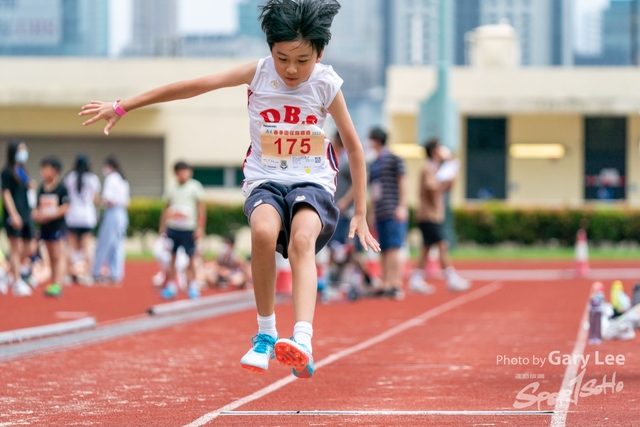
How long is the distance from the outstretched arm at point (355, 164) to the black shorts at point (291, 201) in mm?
134

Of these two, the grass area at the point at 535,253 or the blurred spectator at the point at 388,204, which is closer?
the blurred spectator at the point at 388,204

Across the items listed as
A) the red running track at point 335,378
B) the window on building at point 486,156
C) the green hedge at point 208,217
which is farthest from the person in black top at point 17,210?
the window on building at point 486,156

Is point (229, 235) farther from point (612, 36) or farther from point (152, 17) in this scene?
point (152, 17)

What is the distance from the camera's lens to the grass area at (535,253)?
91.4 feet

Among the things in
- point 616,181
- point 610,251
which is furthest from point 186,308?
point 616,181

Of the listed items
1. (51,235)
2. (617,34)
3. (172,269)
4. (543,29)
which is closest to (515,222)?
(172,269)

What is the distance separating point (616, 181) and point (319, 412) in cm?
3134

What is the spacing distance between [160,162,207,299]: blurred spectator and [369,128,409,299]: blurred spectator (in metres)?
2.38

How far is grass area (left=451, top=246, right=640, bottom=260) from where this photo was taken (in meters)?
27.8

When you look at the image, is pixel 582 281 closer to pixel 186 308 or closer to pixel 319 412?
pixel 186 308

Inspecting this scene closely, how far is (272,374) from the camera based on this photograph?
25.7ft

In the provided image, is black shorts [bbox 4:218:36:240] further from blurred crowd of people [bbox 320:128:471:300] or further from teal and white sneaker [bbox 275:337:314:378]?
teal and white sneaker [bbox 275:337:314:378]

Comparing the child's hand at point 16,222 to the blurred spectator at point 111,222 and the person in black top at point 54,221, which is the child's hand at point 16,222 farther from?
the blurred spectator at point 111,222

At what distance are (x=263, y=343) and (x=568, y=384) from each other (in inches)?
78.5
